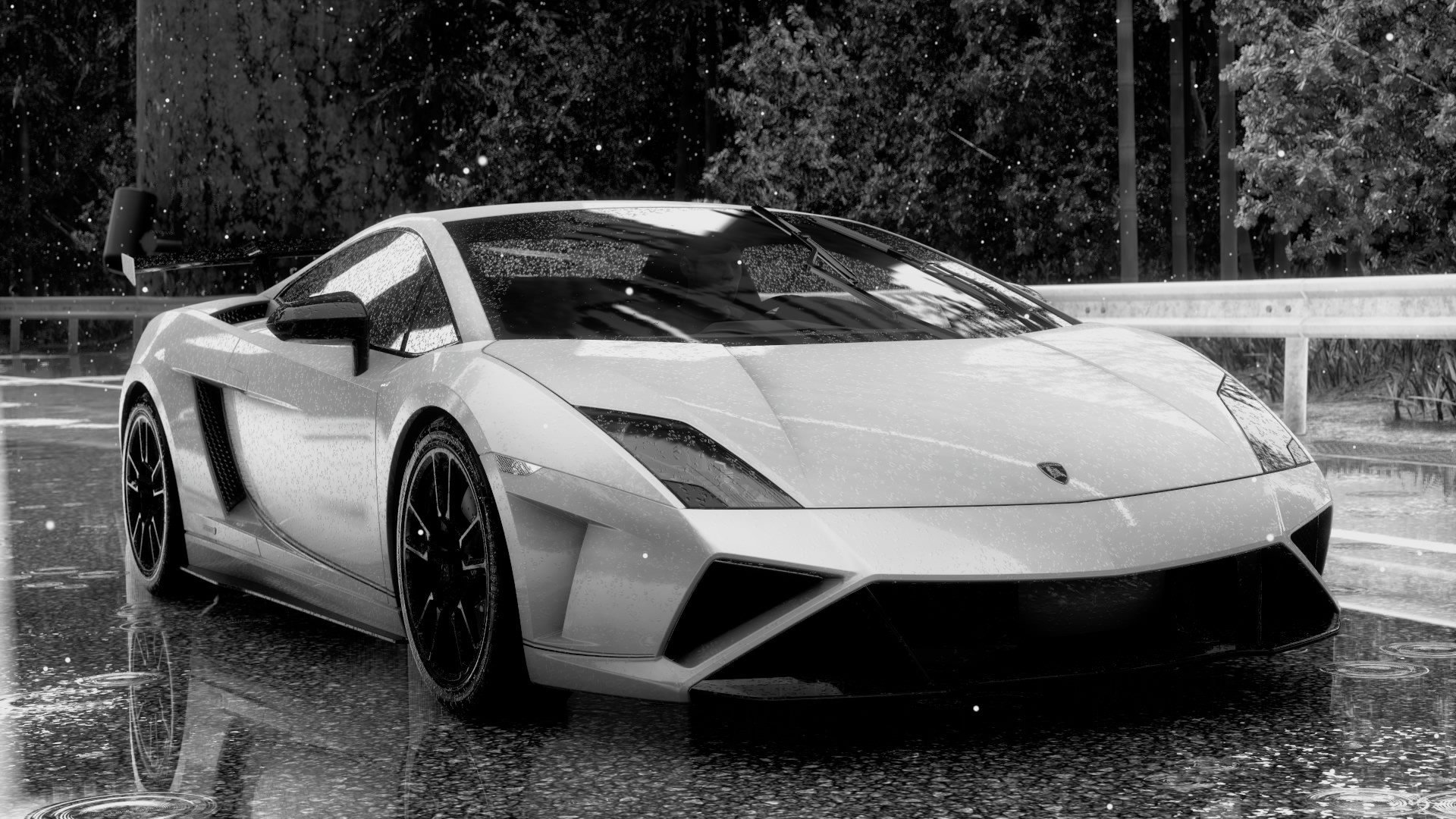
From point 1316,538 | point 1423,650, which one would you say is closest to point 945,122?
point 1423,650

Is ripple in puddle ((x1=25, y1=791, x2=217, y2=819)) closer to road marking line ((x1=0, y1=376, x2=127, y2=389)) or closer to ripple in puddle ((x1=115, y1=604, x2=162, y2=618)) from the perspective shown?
ripple in puddle ((x1=115, y1=604, x2=162, y2=618))

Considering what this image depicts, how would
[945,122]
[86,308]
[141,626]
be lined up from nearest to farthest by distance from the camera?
[141,626], [86,308], [945,122]

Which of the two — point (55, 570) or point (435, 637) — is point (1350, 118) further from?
point (435, 637)

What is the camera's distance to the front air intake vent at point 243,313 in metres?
6.42

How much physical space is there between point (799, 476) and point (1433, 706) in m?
1.58

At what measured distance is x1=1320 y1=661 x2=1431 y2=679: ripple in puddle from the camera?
193 inches

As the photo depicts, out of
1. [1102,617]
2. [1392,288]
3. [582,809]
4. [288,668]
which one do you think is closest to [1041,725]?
[1102,617]

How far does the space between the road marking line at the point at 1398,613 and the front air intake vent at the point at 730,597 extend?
7.85 ft

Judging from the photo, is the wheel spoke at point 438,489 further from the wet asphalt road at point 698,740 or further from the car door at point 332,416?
the wet asphalt road at point 698,740

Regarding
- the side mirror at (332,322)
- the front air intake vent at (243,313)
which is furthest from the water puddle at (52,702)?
the front air intake vent at (243,313)

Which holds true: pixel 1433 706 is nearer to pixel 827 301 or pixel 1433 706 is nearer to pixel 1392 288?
pixel 827 301

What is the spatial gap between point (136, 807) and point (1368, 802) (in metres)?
2.34

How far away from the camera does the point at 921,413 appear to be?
14.5 ft

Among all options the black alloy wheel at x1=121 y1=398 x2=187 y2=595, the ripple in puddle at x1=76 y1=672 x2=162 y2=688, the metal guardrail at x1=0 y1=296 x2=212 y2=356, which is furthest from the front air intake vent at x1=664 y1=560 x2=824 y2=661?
the metal guardrail at x1=0 y1=296 x2=212 y2=356
